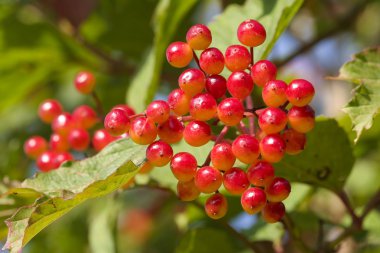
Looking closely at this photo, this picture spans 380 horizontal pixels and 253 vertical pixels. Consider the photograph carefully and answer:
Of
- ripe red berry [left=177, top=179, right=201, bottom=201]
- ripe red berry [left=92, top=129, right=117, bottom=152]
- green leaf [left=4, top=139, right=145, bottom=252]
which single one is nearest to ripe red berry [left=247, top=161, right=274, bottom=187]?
ripe red berry [left=177, top=179, right=201, bottom=201]

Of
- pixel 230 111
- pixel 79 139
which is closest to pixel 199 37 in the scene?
pixel 230 111

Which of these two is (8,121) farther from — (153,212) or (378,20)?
(378,20)

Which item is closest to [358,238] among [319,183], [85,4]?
[319,183]

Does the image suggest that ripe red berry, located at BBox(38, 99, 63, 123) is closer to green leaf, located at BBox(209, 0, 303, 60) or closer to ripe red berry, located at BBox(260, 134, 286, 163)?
green leaf, located at BBox(209, 0, 303, 60)

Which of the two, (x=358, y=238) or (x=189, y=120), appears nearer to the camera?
(x=189, y=120)

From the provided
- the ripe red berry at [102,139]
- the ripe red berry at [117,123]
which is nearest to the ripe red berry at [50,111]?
the ripe red berry at [102,139]

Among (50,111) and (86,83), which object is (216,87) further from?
(50,111)
